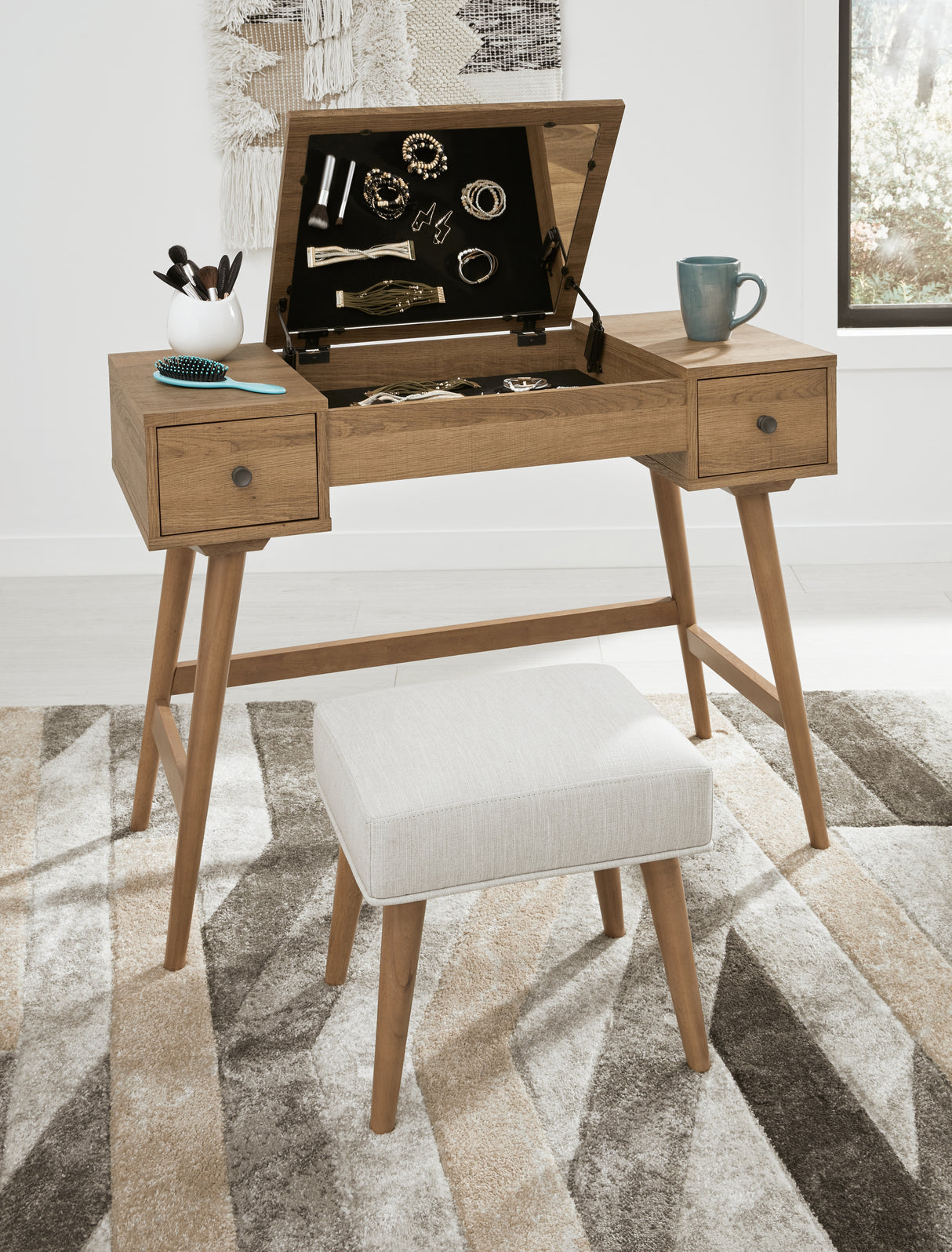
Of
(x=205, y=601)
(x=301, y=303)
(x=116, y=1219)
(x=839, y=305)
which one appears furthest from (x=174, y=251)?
(x=839, y=305)

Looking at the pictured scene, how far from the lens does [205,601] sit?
5.41 feet

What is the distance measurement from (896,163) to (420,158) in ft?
6.27

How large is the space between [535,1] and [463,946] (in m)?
2.34

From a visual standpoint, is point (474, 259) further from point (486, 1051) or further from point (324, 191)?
point (486, 1051)

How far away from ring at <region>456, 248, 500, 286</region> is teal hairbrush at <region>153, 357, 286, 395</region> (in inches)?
19.6

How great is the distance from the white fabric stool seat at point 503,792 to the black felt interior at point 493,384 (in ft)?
2.05

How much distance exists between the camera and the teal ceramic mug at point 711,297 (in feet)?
6.19

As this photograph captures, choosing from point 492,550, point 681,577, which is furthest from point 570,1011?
point 492,550

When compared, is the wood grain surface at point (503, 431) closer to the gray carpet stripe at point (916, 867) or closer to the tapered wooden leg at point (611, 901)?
the tapered wooden leg at point (611, 901)

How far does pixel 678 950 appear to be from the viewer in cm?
148

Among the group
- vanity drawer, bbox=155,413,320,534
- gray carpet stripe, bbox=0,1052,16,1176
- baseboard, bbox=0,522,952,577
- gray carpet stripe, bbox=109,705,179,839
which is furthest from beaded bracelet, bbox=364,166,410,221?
baseboard, bbox=0,522,952,577

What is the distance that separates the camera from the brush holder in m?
1.76

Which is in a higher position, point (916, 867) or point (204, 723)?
point (204, 723)

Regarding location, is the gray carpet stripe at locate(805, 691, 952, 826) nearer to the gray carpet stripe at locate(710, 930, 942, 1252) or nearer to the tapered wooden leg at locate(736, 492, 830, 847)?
the tapered wooden leg at locate(736, 492, 830, 847)
